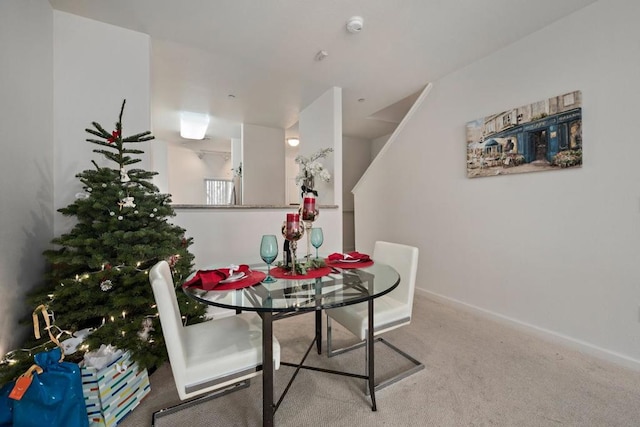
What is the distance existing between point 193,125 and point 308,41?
3.03 metres

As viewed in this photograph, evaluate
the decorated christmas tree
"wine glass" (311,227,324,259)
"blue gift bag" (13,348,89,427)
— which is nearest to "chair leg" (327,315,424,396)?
"wine glass" (311,227,324,259)

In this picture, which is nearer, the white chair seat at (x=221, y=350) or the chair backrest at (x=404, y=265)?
the white chair seat at (x=221, y=350)

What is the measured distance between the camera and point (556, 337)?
2.06 m

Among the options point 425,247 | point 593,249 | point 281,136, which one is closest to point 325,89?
point 281,136

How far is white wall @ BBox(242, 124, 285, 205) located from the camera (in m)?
4.60

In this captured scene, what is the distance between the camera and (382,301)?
1.71 m

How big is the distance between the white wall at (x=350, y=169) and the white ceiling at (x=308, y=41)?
6.54ft

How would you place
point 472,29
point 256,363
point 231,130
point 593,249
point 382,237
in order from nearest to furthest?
1. point 256,363
2. point 593,249
3. point 472,29
4. point 382,237
5. point 231,130

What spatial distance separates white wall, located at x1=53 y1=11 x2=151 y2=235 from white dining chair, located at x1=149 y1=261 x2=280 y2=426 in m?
1.42

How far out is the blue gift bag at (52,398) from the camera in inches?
42.4

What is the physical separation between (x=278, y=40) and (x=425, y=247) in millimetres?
2695

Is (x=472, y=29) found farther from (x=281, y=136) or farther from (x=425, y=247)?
(x=281, y=136)

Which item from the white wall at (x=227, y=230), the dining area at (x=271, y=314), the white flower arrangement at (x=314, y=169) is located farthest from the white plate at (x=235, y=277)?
the white flower arrangement at (x=314, y=169)

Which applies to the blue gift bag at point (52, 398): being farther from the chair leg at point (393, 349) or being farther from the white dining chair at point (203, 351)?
the chair leg at point (393, 349)
